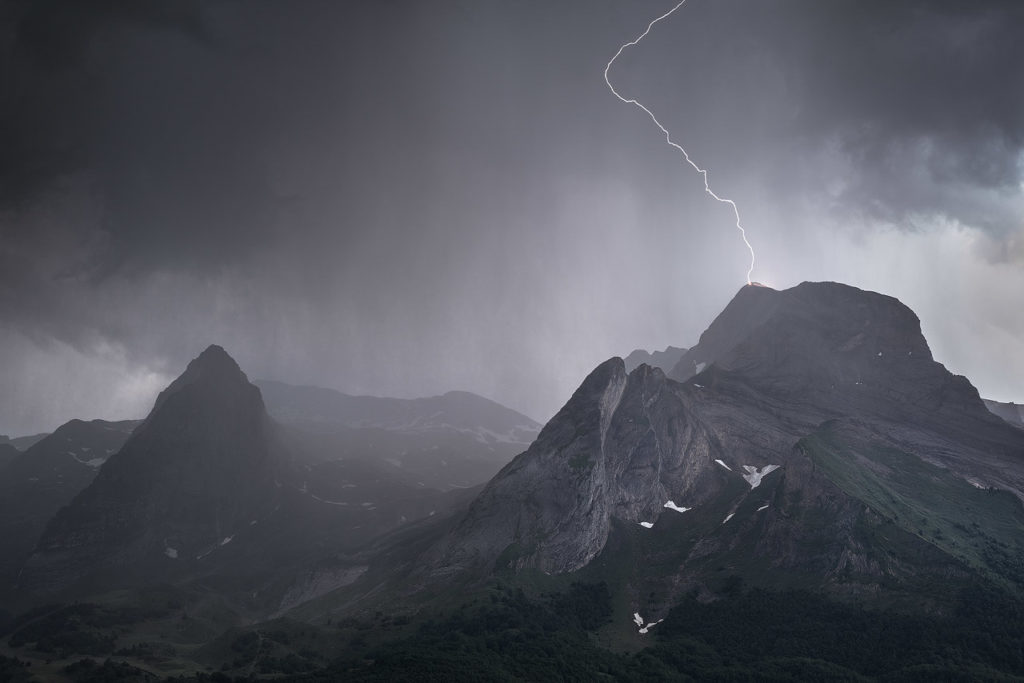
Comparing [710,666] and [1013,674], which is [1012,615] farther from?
[710,666]

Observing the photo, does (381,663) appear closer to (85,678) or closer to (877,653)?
(85,678)

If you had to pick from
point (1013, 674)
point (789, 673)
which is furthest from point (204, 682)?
point (1013, 674)

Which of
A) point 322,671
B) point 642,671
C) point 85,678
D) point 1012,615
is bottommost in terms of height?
point 85,678

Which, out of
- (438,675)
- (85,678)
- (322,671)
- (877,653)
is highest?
(877,653)

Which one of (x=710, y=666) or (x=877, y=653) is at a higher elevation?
(x=877, y=653)

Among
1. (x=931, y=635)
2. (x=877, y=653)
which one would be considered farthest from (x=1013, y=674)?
(x=877, y=653)

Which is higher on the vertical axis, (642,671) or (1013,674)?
(1013,674)

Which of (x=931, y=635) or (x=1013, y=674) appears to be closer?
(x=1013, y=674)

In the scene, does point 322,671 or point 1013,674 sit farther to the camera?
point 322,671
